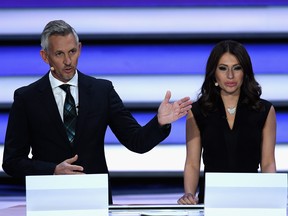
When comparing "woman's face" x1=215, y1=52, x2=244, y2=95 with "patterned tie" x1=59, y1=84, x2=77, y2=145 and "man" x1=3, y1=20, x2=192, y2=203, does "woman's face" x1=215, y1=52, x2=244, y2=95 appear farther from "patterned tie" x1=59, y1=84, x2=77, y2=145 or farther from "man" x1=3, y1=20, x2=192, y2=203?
"patterned tie" x1=59, y1=84, x2=77, y2=145

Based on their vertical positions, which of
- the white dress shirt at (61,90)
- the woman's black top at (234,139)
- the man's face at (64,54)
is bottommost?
the woman's black top at (234,139)

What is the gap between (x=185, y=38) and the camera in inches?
121

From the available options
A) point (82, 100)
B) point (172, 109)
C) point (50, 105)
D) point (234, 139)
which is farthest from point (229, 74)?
point (50, 105)

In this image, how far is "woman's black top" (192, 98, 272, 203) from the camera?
2.55 metres

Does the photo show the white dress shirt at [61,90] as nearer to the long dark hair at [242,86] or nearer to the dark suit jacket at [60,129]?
the dark suit jacket at [60,129]

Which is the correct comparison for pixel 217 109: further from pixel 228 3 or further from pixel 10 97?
pixel 10 97

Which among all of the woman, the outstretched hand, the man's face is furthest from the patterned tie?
the woman

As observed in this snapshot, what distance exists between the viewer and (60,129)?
93.6 inches

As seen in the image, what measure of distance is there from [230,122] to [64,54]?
667 mm

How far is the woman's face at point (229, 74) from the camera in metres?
2.53

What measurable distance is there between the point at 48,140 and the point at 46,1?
34.4 inches

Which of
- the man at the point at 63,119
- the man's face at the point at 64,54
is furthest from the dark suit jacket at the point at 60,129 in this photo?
the man's face at the point at 64,54

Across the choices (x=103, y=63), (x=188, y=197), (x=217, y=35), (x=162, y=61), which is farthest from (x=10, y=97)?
(x=188, y=197)

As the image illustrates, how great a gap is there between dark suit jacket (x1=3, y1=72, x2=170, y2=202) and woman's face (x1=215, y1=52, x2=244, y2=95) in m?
0.34
